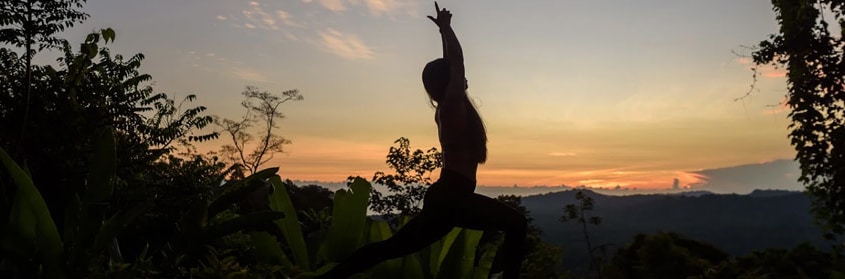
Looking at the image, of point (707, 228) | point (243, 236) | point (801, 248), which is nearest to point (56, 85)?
point (243, 236)

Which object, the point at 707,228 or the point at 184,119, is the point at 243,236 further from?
the point at 707,228

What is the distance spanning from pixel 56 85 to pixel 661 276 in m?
9.32

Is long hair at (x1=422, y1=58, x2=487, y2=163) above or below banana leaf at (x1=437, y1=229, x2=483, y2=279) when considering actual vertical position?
above

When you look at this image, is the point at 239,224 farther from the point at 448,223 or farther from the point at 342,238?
the point at 448,223

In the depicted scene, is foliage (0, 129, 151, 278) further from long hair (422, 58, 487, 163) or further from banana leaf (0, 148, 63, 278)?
long hair (422, 58, 487, 163)

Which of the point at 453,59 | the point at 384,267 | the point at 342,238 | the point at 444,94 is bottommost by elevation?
the point at 384,267

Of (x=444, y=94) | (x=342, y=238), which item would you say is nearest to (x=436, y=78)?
(x=444, y=94)

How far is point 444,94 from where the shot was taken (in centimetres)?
304

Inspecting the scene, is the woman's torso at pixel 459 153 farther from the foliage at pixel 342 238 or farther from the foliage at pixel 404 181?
the foliage at pixel 404 181

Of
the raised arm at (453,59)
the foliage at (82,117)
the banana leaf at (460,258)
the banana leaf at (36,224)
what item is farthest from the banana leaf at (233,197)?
the foliage at (82,117)

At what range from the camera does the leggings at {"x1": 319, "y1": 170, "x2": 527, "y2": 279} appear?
9.53ft

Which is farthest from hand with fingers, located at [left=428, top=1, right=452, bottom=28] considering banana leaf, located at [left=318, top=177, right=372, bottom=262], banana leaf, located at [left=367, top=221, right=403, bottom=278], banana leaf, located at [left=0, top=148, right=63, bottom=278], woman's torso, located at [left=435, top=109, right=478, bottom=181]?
banana leaf, located at [left=0, top=148, right=63, bottom=278]

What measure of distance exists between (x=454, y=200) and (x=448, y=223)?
12cm

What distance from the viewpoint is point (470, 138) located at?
298 centimetres
